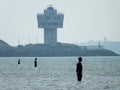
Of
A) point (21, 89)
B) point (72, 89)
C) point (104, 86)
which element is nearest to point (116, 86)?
point (104, 86)

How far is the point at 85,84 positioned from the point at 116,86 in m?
2.91

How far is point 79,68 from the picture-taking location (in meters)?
52.3

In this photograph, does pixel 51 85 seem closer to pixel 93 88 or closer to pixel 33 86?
pixel 33 86

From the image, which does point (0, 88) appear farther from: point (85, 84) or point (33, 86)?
point (85, 84)

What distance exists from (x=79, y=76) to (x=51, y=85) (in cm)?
258

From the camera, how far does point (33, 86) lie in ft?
172

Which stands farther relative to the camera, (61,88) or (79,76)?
(79,76)

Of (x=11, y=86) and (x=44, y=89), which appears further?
(x=11, y=86)

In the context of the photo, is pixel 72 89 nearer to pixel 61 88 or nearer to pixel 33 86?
pixel 61 88

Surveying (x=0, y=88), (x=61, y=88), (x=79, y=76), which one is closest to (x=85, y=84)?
(x=79, y=76)

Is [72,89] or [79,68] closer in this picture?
[72,89]

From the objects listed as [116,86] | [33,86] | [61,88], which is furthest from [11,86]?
[116,86]

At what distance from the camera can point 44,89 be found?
48.9 metres

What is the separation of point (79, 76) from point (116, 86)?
11.9 feet
